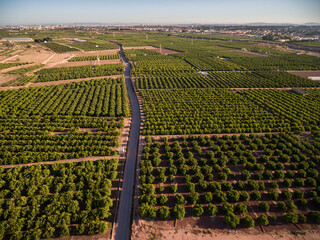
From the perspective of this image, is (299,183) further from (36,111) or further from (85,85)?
(85,85)

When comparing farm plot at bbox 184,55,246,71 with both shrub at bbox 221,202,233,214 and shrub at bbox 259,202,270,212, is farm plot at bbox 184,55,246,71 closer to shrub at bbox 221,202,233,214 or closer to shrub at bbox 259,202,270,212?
shrub at bbox 259,202,270,212

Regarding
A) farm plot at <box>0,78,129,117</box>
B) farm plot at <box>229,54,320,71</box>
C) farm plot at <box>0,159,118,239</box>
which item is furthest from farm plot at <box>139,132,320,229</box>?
farm plot at <box>229,54,320,71</box>

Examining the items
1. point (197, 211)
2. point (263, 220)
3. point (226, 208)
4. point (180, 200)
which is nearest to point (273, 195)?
point (263, 220)

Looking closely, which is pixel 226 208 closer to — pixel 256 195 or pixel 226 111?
pixel 256 195

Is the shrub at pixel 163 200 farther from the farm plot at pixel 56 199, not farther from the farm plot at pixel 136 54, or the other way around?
the farm plot at pixel 136 54

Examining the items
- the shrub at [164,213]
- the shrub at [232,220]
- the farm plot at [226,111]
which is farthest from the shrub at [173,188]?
the farm plot at [226,111]
